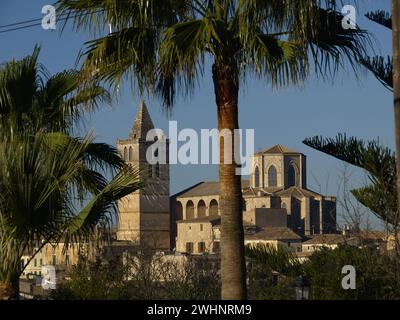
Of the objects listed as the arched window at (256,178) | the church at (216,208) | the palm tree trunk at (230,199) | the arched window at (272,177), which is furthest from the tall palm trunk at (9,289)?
the arched window at (272,177)

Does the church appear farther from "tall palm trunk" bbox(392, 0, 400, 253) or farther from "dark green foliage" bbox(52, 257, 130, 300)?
"tall palm trunk" bbox(392, 0, 400, 253)

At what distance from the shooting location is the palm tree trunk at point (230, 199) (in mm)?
6625

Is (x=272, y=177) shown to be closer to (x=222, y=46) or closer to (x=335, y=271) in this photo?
(x=335, y=271)

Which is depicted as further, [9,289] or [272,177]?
[272,177]

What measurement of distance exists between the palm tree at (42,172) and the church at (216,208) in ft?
316

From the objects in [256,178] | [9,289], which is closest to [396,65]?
[9,289]

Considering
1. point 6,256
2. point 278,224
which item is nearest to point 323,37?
point 6,256

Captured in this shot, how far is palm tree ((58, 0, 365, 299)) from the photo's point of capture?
6594 mm

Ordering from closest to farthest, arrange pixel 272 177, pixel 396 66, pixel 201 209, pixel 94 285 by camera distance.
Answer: pixel 396 66 → pixel 94 285 → pixel 272 177 → pixel 201 209

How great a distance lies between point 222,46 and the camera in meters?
6.68

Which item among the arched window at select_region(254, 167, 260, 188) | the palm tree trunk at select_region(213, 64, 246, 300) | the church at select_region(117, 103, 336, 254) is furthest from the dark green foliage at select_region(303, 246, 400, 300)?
the arched window at select_region(254, 167, 260, 188)

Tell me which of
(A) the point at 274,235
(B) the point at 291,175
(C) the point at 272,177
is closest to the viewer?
(A) the point at 274,235

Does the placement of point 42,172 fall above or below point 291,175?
below

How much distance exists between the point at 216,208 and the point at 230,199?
4668 inches
